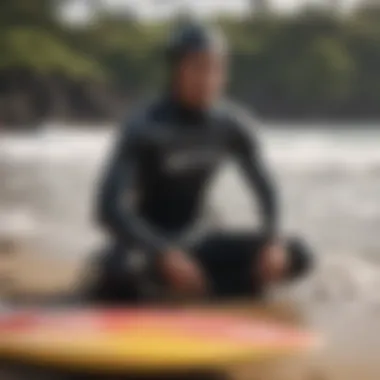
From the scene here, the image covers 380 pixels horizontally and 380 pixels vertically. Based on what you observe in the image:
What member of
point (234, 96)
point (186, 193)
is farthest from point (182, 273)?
point (234, 96)

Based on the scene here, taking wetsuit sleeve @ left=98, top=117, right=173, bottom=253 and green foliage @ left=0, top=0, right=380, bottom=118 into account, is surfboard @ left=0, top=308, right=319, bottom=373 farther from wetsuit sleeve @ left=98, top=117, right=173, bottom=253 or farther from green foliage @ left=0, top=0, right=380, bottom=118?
green foliage @ left=0, top=0, right=380, bottom=118

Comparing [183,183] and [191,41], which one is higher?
[191,41]

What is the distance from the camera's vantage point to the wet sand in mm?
972

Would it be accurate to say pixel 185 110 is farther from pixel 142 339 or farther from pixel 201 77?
pixel 142 339

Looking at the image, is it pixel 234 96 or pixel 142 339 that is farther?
pixel 234 96

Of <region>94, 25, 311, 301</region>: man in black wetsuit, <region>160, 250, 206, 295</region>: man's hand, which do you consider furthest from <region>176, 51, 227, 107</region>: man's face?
<region>160, 250, 206, 295</region>: man's hand

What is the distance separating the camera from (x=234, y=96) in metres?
1.04

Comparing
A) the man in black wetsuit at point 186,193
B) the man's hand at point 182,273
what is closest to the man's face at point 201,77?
the man in black wetsuit at point 186,193

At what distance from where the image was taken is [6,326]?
986mm

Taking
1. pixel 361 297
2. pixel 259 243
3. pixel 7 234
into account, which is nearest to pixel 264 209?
pixel 259 243

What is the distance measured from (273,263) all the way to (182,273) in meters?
0.10

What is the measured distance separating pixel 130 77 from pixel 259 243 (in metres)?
0.24

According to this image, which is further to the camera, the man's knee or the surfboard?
the man's knee

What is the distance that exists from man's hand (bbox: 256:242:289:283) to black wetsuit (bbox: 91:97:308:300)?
0.01m
